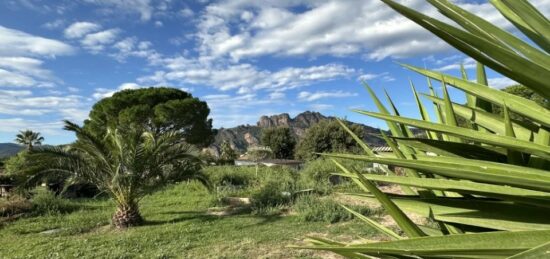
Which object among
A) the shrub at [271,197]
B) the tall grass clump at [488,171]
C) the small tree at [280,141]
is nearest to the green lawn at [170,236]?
the shrub at [271,197]

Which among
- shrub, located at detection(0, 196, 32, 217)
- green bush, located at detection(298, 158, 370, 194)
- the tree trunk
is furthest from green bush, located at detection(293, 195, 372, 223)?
shrub, located at detection(0, 196, 32, 217)

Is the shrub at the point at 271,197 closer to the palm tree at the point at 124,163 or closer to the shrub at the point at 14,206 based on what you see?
the palm tree at the point at 124,163

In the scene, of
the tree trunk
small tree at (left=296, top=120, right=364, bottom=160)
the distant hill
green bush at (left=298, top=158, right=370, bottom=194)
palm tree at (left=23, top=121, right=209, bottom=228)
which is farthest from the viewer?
small tree at (left=296, top=120, right=364, bottom=160)

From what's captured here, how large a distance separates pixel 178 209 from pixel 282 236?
5.85m

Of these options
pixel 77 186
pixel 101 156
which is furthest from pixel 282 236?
pixel 77 186

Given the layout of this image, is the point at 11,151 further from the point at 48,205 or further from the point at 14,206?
the point at 48,205

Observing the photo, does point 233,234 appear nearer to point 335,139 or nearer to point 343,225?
point 343,225

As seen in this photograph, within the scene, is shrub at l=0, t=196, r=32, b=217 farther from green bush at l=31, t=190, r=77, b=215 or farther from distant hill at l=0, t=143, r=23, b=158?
distant hill at l=0, t=143, r=23, b=158

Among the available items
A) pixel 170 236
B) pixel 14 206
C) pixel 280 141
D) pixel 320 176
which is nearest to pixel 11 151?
pixel 14 206

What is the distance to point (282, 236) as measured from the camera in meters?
7.98

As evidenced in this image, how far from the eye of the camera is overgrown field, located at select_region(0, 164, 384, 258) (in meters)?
7.13

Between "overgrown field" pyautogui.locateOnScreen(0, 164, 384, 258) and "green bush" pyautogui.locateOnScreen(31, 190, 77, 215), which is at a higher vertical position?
"green bush" pyautogui.locateOnScreen(31, 190, 77, 215)

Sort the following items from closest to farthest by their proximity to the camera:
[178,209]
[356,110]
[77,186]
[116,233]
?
[356,110], [116,233], [178,209], [77,186]

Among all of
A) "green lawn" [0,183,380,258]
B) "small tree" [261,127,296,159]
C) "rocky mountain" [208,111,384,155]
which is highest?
"rocky mountain" [208,111,384,155]
